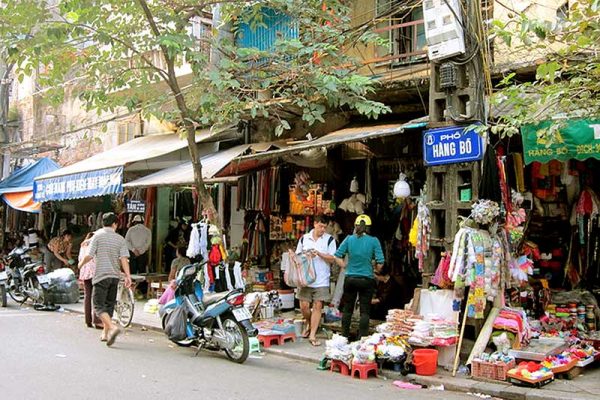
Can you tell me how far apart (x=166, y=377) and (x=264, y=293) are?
181 inches

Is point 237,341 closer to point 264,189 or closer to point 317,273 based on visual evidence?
point 317,273

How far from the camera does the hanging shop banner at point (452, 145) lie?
27.1 feet

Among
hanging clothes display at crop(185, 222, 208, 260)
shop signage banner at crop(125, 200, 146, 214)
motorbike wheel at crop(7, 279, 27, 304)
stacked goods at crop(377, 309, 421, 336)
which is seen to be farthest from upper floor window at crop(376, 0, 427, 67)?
motorbike wheel at crop(7, 279, 27, 304)

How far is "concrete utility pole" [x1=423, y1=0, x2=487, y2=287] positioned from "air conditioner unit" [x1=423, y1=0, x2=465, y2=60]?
1 cm

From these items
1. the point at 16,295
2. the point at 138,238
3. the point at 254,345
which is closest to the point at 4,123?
the point at 16,295

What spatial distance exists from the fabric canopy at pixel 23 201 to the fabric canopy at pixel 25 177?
140 millimetres

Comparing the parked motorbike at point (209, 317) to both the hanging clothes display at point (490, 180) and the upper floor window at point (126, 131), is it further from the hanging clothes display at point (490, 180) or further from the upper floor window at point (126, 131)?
the upper floor window at point (126, 131)

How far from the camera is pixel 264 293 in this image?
1188cm

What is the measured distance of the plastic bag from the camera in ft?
29.2

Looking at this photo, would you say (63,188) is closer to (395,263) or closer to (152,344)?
(152,344)

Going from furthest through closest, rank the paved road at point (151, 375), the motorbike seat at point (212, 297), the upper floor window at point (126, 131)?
the upper floor window at point (126, 131)
the motorbike seat at point (212, 297)
the paved road at point (151, 375)

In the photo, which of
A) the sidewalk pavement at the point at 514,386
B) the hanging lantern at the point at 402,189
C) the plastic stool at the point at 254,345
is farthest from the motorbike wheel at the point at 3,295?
the hanging lantern at the point at 402,189

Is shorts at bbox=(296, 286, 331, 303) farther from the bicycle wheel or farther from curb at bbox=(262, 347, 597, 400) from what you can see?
the bicycle wheel

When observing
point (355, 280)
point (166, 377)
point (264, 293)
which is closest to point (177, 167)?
point (264, 293)
